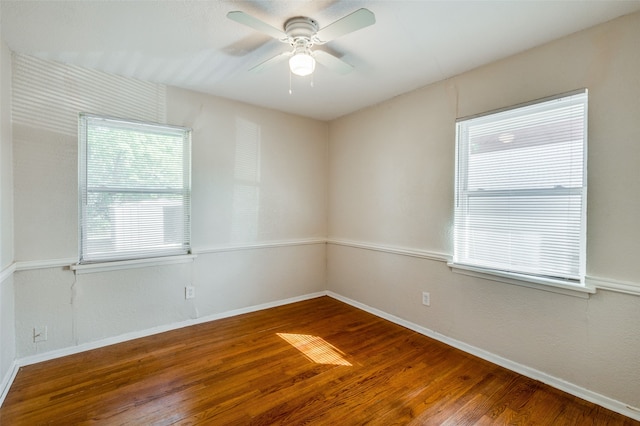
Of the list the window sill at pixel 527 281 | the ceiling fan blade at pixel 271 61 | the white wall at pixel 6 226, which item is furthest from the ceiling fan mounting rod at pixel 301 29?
the window sill at pixel 527 281

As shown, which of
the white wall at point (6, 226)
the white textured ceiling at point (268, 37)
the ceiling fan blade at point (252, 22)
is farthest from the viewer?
the white wall at point (6, 226)

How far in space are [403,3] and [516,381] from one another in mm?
2656

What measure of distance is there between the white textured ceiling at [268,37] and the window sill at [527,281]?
1709 millimetres

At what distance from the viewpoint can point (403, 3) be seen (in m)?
1.73

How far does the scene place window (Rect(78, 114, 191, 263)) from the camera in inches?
102

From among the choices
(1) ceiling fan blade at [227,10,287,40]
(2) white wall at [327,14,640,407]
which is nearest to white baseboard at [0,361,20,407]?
(1) ceiling fan blade at [227,10,287,40]

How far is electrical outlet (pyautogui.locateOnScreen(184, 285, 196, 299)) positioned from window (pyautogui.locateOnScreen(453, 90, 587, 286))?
264 centimetres

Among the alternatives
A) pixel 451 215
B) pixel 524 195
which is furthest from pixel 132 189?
pixel 524 195

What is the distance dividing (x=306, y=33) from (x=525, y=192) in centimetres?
196

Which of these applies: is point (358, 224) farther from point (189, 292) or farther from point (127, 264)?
point (127, 264)

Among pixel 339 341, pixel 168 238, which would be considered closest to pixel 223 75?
pixel 168 238

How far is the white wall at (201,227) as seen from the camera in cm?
237

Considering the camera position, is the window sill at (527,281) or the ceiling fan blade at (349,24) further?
the window sill at (527,281)

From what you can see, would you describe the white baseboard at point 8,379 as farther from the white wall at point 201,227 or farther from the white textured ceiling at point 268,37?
the white textured ceiling at point 268,37
